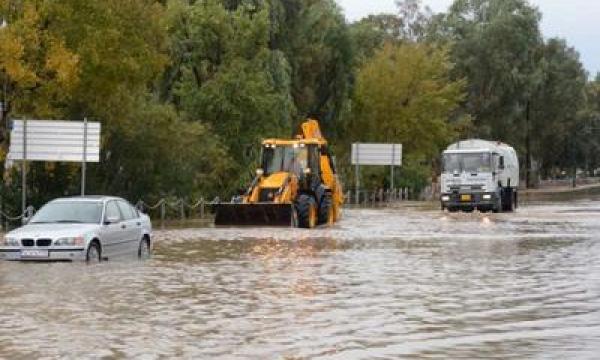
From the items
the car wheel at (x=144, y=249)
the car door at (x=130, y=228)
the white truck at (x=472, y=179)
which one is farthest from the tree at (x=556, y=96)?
the car door at (x=130, y=228)

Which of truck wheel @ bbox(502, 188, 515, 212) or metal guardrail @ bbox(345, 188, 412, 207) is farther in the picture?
metal guardrail @ bbox(345, 188, 412, 207)

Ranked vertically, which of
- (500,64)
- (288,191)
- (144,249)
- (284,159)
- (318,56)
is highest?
(500,64)

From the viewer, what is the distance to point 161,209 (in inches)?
1617

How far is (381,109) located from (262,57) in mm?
25176

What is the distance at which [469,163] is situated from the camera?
5041 centimetres

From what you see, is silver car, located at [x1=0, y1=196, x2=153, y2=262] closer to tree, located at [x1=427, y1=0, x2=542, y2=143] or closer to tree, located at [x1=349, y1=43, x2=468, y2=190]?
tree, located at [x1=349, y1=43, x2=468, y2=190]

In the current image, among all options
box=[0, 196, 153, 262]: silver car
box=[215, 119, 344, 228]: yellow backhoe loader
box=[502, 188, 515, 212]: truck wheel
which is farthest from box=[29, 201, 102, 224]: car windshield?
box=[502, 188, 515, 212]: truck wheel

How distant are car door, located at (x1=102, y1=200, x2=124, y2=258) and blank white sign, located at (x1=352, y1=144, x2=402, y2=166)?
42.4m

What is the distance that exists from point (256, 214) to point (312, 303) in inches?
799

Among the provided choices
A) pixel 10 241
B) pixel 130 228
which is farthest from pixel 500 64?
pixel 10 241

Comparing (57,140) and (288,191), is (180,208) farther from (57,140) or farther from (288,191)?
(57,140)

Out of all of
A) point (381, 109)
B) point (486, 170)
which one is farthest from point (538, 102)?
point (486, 170)

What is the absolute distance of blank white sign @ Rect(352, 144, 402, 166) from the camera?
64.5 meters

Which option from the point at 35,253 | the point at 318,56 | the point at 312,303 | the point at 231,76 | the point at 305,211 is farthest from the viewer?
the point at 318,56
